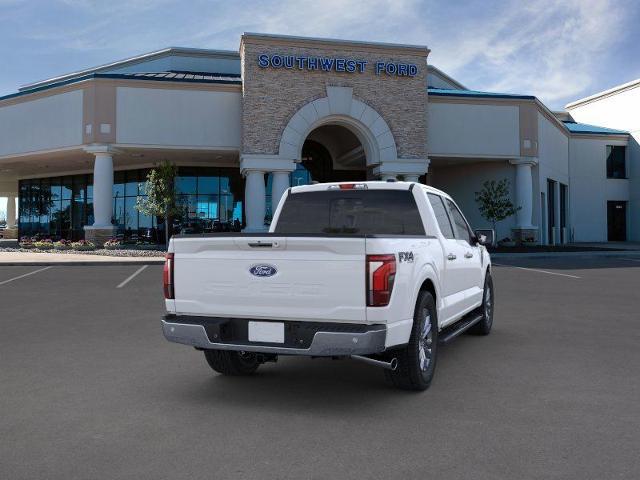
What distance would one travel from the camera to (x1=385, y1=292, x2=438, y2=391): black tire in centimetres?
519

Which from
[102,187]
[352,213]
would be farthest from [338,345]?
[102,187]

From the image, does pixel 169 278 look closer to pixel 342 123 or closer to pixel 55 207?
pixel 342 123

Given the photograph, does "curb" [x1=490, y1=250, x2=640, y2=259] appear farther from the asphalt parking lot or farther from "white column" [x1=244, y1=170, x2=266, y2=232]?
the asphalt parking lot

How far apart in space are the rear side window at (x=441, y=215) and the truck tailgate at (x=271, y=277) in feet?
7.18

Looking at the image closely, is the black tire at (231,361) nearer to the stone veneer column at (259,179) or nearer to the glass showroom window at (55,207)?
the stone veneer column at (259,179)

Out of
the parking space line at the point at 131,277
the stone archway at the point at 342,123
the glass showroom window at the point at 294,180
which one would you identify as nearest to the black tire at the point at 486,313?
the parking space line at the point at 131,277

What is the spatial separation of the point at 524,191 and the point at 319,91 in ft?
40.4

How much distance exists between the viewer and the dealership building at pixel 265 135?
27766mm

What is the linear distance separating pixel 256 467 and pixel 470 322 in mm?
4133

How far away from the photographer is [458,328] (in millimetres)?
6613

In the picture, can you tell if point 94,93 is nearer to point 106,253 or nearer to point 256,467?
point 106,253

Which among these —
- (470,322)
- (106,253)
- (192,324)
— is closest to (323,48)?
(106,253)

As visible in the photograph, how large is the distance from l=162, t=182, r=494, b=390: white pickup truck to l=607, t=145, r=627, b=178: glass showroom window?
41.0 m

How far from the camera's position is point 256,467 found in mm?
3670
